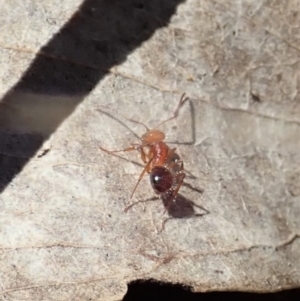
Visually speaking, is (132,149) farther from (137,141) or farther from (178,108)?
(178,108)

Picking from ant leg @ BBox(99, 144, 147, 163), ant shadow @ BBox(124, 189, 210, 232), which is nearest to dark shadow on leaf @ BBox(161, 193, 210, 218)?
ant shadow @ BBox(124, 189, 210, 232)

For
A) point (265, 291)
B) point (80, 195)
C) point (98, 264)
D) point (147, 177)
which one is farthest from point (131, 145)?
point (265, 291)

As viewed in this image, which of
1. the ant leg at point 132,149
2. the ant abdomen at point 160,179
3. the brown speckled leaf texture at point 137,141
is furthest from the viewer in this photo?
the ant abdomen at point 160,179

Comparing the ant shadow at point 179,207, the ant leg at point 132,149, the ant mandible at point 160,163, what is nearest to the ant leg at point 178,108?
the ant mandible at point 160,163

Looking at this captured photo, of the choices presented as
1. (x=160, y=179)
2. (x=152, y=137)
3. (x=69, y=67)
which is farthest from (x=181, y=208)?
(x=69, y=67)

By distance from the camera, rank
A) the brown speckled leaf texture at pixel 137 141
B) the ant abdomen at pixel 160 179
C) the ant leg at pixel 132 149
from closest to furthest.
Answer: the brown speckled leaf texture at pixel 137 141, the ant leg at pixel 132 149, the ant abdomen at pixel 160 179

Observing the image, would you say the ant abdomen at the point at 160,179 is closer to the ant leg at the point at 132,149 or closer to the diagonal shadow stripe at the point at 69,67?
the ant leg at the point at 132,149

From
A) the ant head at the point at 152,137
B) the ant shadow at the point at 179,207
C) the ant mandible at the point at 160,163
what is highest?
the ant head at the point at 152,137
